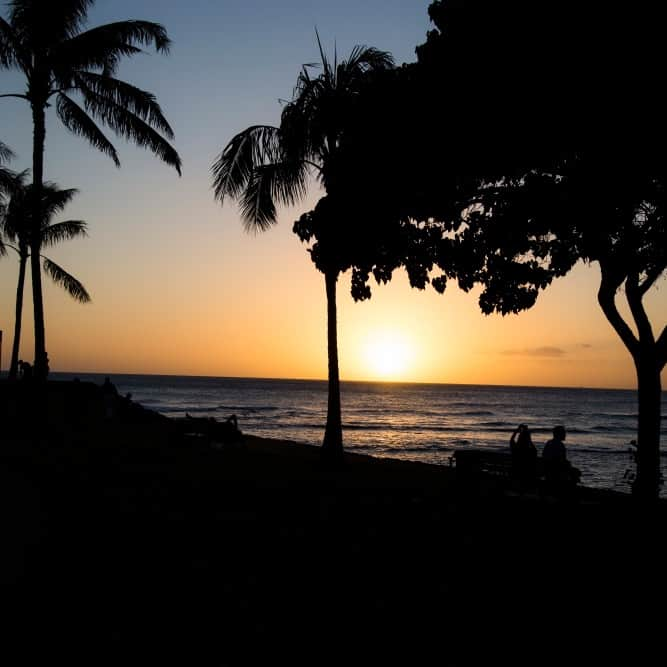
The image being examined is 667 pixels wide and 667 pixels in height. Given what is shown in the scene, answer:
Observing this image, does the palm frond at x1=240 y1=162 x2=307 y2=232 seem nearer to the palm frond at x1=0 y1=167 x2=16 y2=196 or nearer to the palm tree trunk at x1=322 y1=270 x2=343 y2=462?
the palm tree trunk at x1=322 y1=270 x2=343 y2=462

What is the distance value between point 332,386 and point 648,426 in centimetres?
788

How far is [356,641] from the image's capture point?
5273 mm

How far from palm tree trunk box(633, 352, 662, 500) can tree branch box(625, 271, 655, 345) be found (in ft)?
0.92

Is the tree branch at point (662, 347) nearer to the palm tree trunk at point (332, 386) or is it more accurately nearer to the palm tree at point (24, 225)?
the palm tree trunk at point (332, 386)

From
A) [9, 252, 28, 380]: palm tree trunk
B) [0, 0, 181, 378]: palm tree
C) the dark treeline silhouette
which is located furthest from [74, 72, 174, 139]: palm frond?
[9, 252, 28, 380]: palm tree trunk

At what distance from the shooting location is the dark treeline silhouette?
857 cm

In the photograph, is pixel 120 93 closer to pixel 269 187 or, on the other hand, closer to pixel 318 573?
pixel 269 187

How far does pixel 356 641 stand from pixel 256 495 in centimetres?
643

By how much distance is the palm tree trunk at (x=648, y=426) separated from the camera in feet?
35.4

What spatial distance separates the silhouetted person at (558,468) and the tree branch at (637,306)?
6.82 feet

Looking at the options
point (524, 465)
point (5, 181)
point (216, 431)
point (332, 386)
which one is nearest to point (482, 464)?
point (524, 465)

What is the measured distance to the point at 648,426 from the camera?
1098 cm

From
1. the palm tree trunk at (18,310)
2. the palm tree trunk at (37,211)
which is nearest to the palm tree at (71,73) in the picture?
the palm tree trunk at (37,211)

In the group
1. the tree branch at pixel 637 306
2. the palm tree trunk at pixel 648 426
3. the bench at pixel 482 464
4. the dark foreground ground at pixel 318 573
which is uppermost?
the tree branch at pixel 637 306
